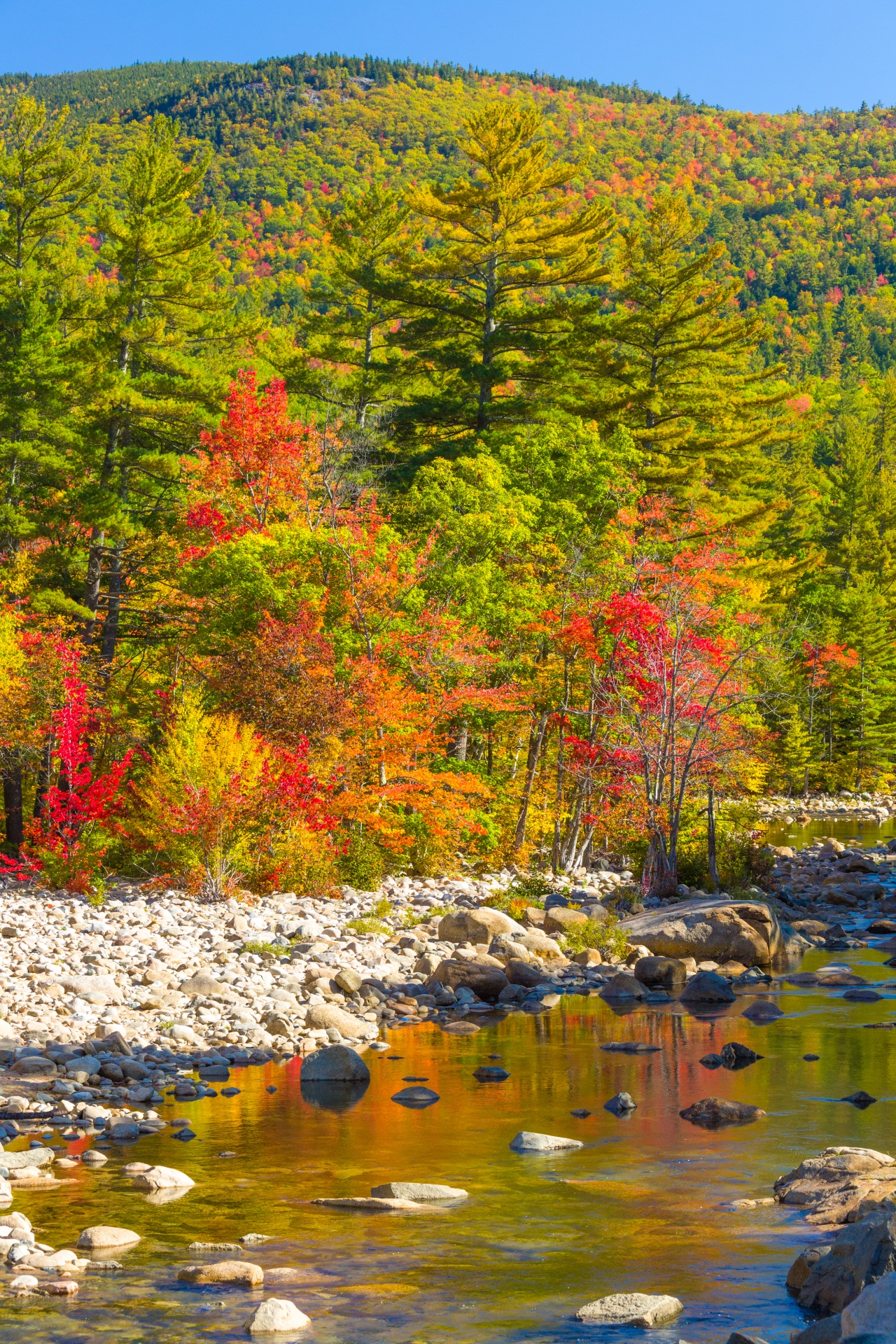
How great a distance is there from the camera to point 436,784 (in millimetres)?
21672

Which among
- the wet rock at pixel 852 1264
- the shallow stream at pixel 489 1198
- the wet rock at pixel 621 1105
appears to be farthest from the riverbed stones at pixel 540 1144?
the wet rock at pixel 852 1264

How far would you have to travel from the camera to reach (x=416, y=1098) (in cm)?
1102

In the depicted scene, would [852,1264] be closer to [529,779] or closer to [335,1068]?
[335,1068]

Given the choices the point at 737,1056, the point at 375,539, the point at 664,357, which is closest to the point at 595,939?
the point at 737,1056

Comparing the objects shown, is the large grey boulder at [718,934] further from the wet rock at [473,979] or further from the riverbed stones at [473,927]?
the wet rock at [473,979]

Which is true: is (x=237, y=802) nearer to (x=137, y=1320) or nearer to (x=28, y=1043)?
(x=28, y=1043)

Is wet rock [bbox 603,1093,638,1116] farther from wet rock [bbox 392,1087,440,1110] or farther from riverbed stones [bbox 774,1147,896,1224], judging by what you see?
riverbed stones [bbox 774,1147,896,1224]

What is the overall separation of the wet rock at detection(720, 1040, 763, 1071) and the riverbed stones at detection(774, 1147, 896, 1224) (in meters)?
3.31

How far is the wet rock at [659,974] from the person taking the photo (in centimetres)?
1673

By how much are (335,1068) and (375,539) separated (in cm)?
1224

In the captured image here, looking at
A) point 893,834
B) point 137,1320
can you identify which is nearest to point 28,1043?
point 137,1320

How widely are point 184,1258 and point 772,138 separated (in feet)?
562

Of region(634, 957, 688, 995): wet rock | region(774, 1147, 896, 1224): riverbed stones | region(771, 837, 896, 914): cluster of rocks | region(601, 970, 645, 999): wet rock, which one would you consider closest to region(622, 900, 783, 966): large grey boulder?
region(634, 957, 688, 995): wet rock

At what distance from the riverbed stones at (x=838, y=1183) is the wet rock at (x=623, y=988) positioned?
6941mm
